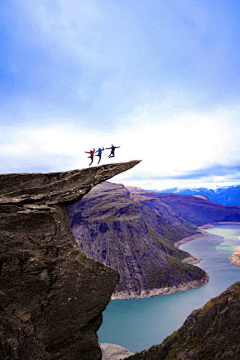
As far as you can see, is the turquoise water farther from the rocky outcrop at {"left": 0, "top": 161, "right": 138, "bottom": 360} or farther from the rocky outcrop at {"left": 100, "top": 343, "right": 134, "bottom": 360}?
the rocky outcrop at {"left": 0, "top": 161, "right": 138, "bottom": 360}

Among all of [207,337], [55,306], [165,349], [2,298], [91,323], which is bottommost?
[165,349]

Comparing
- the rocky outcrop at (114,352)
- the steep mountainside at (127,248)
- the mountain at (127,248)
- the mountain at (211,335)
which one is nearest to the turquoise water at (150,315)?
the rocky outcrop at (114,352)

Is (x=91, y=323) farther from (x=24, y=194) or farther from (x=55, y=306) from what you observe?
(x=24, y=194)

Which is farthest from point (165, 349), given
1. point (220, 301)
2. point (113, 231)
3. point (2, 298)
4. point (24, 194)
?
point (113, 231)

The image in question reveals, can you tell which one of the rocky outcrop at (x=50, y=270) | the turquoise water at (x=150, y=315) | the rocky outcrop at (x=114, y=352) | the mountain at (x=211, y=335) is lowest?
the turquoise water at (x=150, y=315)

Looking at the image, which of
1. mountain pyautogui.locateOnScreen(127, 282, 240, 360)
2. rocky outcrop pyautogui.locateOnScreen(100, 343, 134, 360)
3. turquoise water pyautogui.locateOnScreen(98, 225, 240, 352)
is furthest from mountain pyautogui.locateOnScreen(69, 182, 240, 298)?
mountain pyautogui.locateOnScreen(127, 282, 240, 360)

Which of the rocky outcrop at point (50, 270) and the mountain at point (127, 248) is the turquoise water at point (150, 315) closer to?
the mountain at point (127, 248)
